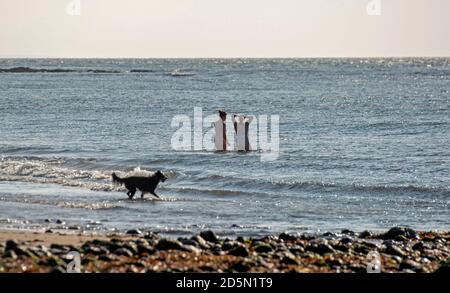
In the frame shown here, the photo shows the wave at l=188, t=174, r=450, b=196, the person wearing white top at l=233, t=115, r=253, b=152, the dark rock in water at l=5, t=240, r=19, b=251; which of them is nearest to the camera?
the dark rock in water at l=5, t=240, r=19, b=251

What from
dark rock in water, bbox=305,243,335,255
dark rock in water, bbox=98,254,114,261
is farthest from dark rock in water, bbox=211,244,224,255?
dark rock in water, bbox=98,254,114,261

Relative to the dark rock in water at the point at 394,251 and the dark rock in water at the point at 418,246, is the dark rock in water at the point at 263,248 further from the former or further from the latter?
the dark rock in water at the point at 418,246

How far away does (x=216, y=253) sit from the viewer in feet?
40.2

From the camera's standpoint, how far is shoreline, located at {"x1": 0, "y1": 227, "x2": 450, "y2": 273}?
10.8 m

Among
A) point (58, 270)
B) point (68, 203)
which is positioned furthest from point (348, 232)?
point (58, 270)

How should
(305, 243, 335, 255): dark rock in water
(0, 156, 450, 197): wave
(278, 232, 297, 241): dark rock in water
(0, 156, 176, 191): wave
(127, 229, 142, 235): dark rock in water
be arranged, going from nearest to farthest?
1. (305, 243, 335, 255): dark rock in water
2. (278, 232, 297, 241): dark rock in water
3. (127, 229, 142, 235): dark rock in water
4. (0, 156, 450, 197): wave
5. (0, 156, 176, 191): wave

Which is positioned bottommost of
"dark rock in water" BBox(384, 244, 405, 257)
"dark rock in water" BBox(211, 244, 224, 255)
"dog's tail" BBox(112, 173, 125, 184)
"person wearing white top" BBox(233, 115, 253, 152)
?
"dark rock in water" BBox(384, 244, 405, 257)

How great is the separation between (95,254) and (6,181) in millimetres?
12705

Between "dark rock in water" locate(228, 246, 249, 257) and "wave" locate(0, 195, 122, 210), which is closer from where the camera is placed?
"dark rock in water" locate(228, 246, 249, 257)

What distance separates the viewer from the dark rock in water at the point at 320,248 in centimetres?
1283

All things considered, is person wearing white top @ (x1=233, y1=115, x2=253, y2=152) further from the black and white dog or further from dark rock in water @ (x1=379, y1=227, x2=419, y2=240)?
dark rock in water @ (x1=379, y1=227, x2=419, y2=240)

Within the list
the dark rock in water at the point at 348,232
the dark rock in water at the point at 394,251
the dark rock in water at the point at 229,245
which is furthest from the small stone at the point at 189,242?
the dark rock in water at the point at 348,232

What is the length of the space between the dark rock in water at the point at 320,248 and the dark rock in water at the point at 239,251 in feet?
3.91
